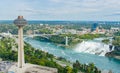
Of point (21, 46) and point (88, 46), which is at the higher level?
point (21, 46)

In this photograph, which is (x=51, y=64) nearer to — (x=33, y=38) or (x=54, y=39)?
(x=54, y=39)

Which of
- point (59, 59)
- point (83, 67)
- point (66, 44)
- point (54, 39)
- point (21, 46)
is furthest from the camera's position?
point (54, 39)

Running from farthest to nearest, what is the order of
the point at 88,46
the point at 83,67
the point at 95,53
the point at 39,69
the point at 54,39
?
the point at 54,39, the point at 88,46, the point at 95,53, the point at 83,67, the point at 39,69

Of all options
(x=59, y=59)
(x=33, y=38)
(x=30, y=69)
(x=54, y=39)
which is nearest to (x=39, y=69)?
(x=30, y=69)

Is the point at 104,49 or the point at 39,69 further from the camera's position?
the point at 104,49

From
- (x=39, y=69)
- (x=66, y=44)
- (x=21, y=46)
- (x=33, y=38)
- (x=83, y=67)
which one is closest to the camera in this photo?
(x=39, y=69)

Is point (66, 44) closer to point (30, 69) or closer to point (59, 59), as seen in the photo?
point (59, 59)

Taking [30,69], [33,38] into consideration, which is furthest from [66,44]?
[30,69]

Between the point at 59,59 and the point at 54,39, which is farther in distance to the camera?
the point at 54,39

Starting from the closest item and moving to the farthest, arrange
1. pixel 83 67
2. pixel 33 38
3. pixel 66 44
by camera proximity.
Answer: pixel 83 67, pixel 66 44, pixel 33 38
